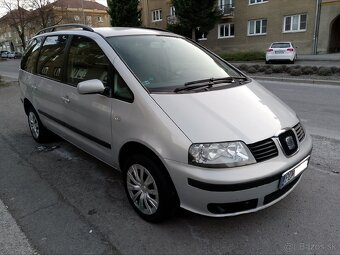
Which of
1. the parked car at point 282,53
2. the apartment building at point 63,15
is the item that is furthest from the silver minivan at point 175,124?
the apartment building at point 63,15

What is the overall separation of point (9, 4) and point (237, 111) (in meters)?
55.4

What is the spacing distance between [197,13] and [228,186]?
2819 cm

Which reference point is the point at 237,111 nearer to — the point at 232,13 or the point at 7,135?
the point at 7,135

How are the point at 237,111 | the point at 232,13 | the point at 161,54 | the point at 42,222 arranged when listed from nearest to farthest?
the point at 237,111, the point at 42,222, the point at 161,54, the point at 232,13

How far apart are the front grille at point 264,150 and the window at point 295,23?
2744cm

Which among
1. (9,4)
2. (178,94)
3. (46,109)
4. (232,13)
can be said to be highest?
(9,4)

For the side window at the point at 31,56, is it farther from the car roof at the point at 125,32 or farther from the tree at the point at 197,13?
the tree at the point at 197,13

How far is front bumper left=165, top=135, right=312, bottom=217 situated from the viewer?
7.80 ft

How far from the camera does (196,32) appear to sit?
31.7 m

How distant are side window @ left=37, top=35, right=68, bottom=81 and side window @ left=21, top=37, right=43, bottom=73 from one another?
0.25 meters

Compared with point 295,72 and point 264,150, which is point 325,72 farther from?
point 264,150

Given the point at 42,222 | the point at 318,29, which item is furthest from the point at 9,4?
the point at 42,222

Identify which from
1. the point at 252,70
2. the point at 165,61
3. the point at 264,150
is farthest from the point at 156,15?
the point at 264,150

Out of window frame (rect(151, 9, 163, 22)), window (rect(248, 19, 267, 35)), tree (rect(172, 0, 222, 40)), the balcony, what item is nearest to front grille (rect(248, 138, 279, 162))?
tree (rect(172, 0, 222, 40))
